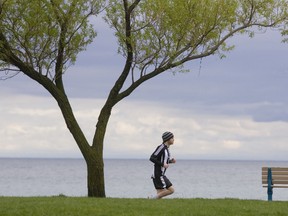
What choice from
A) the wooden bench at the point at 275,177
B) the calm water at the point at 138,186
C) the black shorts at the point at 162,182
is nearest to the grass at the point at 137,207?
the black shorts at the point at 162,182

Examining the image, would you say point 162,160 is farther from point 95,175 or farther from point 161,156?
point 95,175

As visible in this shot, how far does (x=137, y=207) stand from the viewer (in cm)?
2244

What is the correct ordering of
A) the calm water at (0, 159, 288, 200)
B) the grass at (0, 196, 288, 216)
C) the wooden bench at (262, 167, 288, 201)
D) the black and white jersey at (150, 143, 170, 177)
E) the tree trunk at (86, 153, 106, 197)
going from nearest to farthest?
the grass at (0, 196, 288, 216)
the black and white jersey at (150, 143, 170, 177)
the tree trunk at (86, 153, 106, 197)
the wooden bench at (262, 167, 288, 201)
the calm water at (0, 159, 288, 200)

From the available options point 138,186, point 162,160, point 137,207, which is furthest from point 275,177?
point 138,186

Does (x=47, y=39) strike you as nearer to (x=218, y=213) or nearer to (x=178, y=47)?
(x=178, y=47)

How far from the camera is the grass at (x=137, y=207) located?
21688mm

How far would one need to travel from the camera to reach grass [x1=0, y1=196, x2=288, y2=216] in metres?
21.7

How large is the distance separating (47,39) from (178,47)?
13.9ft

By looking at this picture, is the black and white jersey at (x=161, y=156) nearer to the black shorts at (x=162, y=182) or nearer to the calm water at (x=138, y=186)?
the black shorts at (x=162, y=182)

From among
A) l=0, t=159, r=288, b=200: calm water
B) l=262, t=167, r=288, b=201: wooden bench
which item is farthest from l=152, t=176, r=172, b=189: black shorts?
l=0, t=159, r=288, b=200: calm water

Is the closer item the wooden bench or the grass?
the grass

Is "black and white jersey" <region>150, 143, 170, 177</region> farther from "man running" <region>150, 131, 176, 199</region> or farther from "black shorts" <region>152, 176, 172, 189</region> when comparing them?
"black shorts" <region>152, 176, 172, 189</region>

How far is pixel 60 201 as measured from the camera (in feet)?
78.4

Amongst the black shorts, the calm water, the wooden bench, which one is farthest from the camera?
the calm water
